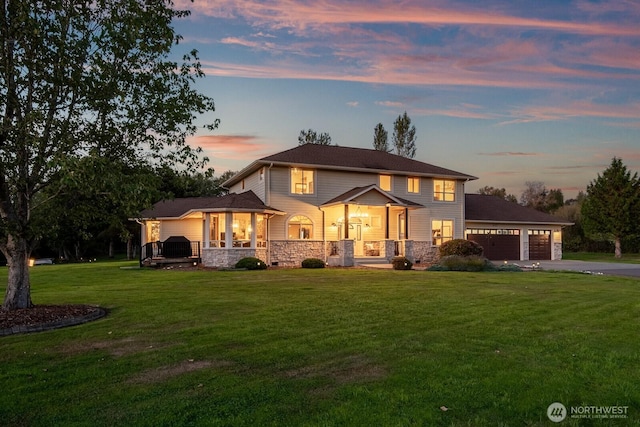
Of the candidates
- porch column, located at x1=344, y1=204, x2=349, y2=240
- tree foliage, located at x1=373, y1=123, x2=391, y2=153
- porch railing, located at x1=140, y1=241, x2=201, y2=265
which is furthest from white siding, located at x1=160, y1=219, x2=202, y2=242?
tree foliage, located at x1=373, y1=123, x2=391, y2=153

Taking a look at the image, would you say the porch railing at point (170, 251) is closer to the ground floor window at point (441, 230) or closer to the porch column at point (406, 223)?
the porch column at point (406, 223)

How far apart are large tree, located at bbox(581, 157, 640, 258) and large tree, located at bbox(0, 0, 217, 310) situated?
37597mm

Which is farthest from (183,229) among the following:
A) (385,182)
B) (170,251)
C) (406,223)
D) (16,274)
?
(16,274)

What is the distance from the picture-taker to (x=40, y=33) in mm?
7258

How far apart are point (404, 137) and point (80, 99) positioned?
40158mm

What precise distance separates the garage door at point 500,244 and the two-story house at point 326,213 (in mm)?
2679

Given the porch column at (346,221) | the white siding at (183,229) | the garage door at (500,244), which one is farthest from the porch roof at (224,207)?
the garage door at (500,244)

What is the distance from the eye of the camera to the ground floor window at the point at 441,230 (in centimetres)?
2764

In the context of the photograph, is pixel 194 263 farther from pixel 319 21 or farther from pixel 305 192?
pixel 319 21

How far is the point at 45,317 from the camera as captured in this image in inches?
305

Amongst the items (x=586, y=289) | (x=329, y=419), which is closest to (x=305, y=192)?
(x=586, y=289)

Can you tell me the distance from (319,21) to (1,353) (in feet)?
46.1

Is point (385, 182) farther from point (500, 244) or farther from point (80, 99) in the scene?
point (80, 99)

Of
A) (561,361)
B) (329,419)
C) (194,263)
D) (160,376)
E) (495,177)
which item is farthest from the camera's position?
(495,177)
